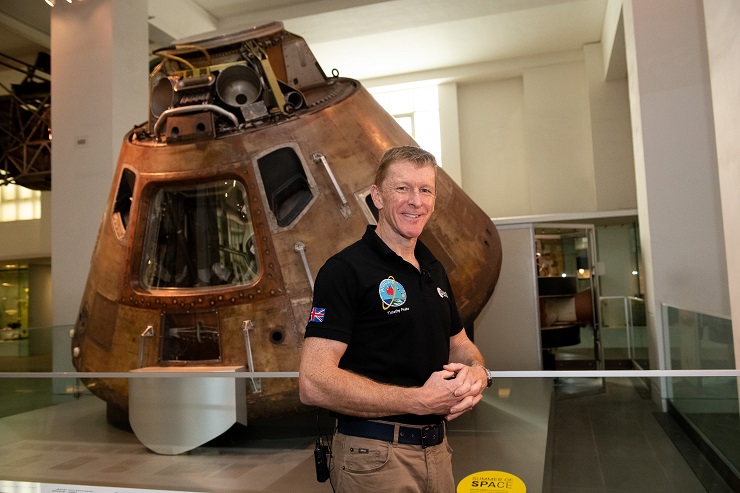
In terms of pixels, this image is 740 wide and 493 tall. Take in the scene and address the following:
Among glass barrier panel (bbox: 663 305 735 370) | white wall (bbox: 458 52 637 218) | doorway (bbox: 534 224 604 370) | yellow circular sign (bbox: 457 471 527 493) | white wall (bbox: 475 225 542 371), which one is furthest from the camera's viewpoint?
white wall (bbox: 458 52 637 218)

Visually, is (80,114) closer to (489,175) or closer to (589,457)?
(589,457)

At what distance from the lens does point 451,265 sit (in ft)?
12.4

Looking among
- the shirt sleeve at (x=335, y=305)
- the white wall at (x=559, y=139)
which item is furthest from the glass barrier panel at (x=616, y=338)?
the shirt sleeve at (x=335, y=305)

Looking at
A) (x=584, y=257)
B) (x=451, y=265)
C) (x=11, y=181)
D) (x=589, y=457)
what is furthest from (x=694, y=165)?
(x=11, y=181)

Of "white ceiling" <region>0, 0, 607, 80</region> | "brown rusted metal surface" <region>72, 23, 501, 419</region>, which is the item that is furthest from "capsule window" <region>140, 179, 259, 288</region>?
"white ceiling" <region>0, 0, 607, 80</region>

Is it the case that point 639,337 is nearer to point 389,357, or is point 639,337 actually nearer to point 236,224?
point 236,224

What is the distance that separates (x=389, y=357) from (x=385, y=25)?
8227 millimetres

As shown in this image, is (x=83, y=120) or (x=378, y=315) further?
(x=83, y=120)

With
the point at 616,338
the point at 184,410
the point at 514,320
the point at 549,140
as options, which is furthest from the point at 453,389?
the point at 549,140

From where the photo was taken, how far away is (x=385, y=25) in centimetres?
890

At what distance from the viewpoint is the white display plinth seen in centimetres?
292

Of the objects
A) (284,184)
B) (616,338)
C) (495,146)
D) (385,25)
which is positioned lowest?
(616,338)

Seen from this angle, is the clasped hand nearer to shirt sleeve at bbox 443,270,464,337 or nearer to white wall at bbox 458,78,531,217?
shirt sleeve at bbox 443,270,464,337

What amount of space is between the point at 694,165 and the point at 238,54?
393 cm
